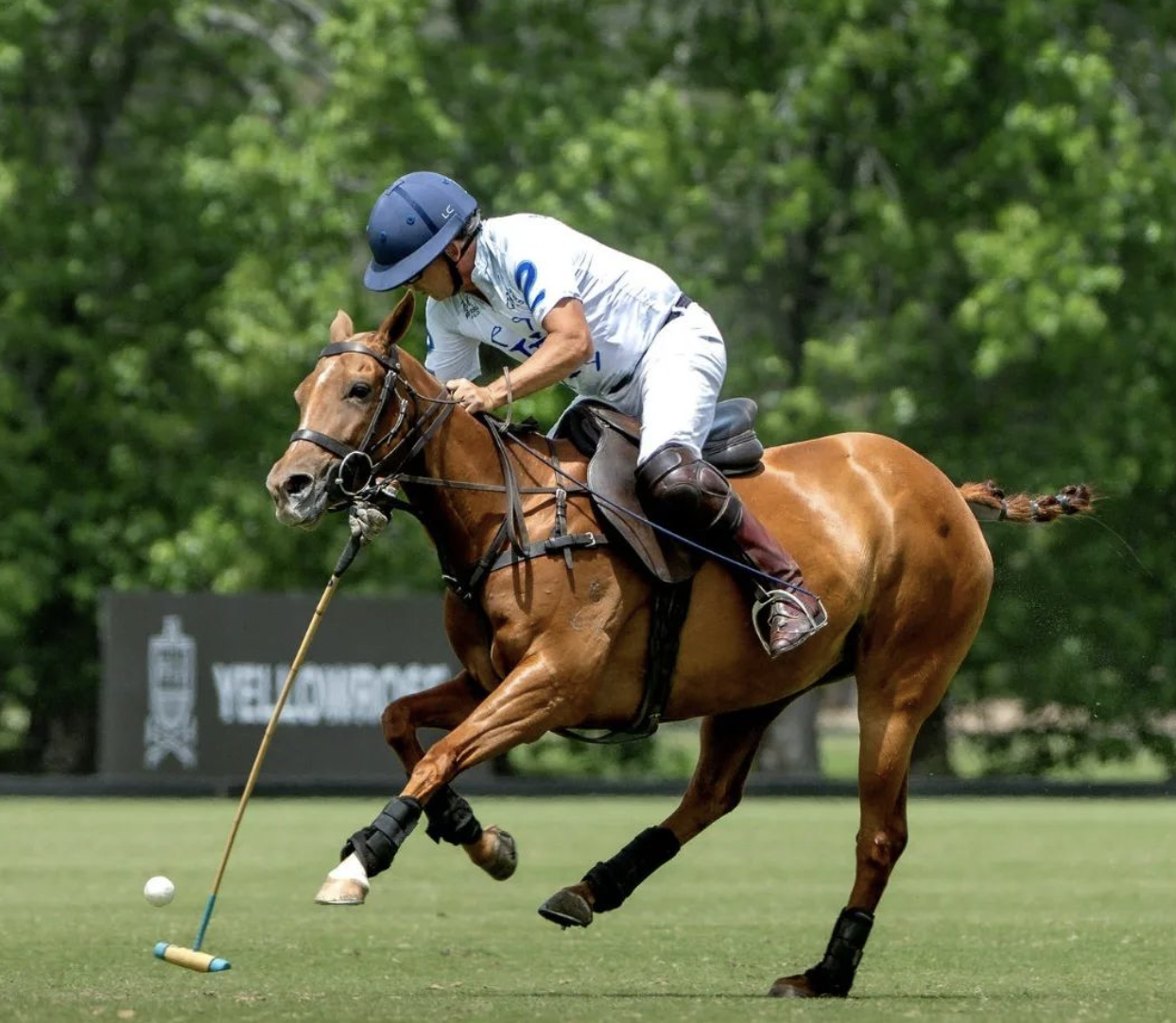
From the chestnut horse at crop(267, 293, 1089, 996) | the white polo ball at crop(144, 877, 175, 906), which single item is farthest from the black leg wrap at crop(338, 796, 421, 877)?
the white polo ball at crop(144, 877, 175, 906)

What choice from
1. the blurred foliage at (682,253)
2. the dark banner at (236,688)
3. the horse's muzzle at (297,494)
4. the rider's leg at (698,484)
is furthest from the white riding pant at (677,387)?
the blurred foliage at (682,253)

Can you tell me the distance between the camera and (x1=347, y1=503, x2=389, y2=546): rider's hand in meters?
7.17

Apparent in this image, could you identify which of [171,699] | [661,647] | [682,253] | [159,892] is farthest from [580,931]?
[682,253]

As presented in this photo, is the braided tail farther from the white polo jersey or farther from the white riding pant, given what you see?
the white polo jersey

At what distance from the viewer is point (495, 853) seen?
299 inches

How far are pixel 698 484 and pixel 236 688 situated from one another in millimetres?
12082

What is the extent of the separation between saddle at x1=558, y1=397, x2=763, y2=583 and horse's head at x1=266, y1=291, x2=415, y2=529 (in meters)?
0.67

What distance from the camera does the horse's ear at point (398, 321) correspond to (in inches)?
285

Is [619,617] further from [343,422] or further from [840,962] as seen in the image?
[840,962]

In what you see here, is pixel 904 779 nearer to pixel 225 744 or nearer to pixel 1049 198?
pixel 225 744

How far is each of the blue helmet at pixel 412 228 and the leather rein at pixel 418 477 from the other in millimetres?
267

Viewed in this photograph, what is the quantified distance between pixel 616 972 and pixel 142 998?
1.86 metres

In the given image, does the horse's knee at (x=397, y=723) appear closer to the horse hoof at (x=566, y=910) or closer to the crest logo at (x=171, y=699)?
the horse hoof at (x=566, y=910)

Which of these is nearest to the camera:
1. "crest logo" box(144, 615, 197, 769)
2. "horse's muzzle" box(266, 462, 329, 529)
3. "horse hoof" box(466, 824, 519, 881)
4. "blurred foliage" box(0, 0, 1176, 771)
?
"horse's muzzle" box(266, 462, 329, 529)
